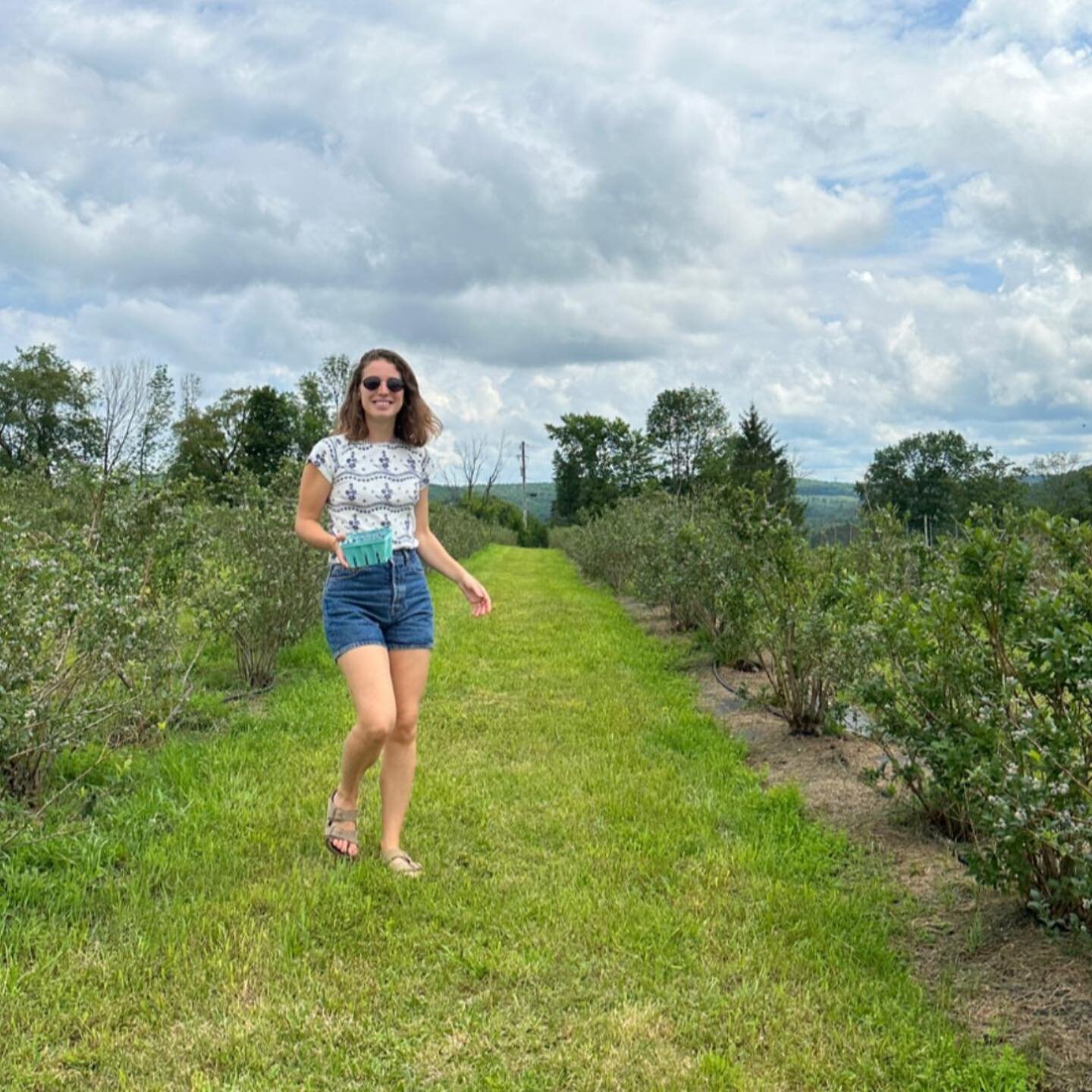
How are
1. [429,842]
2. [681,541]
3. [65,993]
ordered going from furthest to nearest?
[681,541] < [429,842] < [65,993]

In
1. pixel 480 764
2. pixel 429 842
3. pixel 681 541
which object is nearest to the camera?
pixel 429 842

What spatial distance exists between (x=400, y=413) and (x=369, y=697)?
115 centimetres

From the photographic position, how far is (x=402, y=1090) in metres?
2.17

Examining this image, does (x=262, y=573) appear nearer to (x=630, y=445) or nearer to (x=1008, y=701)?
(x=1008, y=701)

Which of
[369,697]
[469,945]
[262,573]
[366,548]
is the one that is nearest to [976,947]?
[469,945]

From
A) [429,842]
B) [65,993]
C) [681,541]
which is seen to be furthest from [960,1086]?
[681,541]

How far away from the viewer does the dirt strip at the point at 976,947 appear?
2396 millimetres

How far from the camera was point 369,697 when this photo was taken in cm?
315

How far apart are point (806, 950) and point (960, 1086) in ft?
2.24

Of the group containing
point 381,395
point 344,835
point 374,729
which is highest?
point 381,395

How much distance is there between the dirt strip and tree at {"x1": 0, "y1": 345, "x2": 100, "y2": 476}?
46.0 metres

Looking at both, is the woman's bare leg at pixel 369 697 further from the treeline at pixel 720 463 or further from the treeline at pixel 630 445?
the treeline at pixel 630 445

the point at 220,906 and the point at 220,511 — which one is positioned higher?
the point at 220,511

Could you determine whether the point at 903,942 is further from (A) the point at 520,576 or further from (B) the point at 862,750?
(A) the point at 520,576
